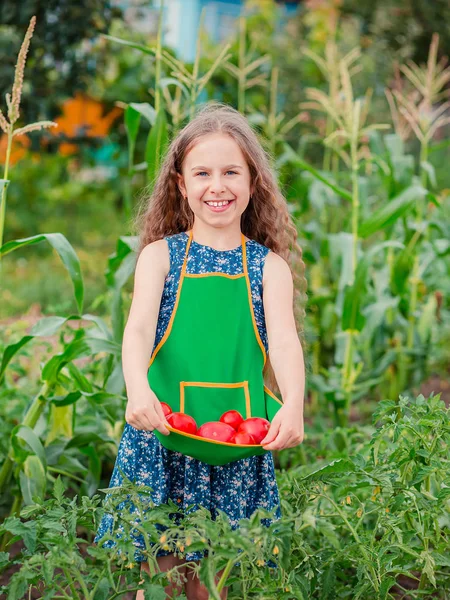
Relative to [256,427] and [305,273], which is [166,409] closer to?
[256,427]

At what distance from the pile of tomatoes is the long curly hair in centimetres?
34

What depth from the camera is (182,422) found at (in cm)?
167

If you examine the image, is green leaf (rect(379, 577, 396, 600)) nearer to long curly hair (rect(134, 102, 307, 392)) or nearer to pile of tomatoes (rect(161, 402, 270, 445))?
pile of tomatoes (rect(161, 402, 270, 445))

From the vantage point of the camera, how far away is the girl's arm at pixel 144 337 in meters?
1.63

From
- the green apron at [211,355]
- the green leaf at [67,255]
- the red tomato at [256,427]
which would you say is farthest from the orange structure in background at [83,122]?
the red tomato at [256,427]

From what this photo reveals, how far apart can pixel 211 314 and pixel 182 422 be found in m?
0.27

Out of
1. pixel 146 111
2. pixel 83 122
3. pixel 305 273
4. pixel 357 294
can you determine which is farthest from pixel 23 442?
pixel 83 122

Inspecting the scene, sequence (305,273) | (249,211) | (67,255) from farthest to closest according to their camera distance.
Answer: (305,273) → (67,255) → (249,211)

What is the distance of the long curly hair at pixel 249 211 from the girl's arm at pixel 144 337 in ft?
0.54

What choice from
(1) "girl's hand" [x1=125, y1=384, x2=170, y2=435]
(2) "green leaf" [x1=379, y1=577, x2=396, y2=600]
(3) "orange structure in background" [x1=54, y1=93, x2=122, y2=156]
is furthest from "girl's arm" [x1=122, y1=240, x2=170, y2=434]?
(3) "orange structure in background" [x1=54, y1=93, x2=122, y2=156]

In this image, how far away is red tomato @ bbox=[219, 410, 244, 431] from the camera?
1714mm

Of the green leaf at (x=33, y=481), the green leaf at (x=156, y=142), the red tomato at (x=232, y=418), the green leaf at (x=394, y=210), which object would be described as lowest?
the green leaf at (x=33, y=481)

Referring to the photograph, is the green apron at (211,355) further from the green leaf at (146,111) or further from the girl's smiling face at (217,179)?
the green leaf at (146,111)

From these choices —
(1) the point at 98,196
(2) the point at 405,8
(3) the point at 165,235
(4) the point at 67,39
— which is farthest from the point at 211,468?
(2) the point at 405,8
